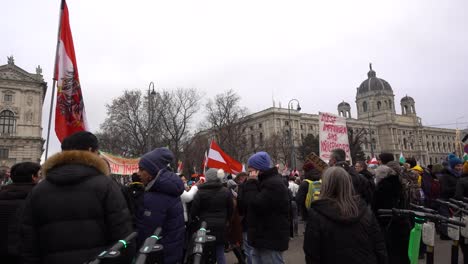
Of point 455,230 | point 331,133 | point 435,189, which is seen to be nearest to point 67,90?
point 455,230

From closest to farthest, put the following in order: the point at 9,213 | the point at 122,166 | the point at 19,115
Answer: the point at 9,213
the point at 122,166
the point at 19,115

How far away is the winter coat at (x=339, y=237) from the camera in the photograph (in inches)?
108

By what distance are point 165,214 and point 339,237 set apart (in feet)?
5.55

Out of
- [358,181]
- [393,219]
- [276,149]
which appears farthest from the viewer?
[276,149]

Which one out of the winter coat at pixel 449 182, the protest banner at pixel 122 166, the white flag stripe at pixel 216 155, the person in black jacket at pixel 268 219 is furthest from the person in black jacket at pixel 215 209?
the protest banner at pixel 122 166

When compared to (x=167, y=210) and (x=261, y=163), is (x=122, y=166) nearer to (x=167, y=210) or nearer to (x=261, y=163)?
(x=261, y=163)

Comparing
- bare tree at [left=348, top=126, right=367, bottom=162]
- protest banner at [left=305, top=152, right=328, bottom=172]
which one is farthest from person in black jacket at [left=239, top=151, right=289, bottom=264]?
bare tree at [left=348, top=126, right=367, bottom=162]

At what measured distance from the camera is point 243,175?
27.7 feet

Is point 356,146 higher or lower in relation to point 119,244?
higher

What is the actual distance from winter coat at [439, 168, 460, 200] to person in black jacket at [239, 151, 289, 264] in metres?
5.19

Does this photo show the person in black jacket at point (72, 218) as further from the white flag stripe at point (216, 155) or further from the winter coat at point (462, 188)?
the white flag stripe at point (216, 155)

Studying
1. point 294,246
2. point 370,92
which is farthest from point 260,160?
point 370,92

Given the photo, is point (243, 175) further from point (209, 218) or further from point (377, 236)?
point (377, 236)

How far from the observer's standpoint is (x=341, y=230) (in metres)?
2.76
